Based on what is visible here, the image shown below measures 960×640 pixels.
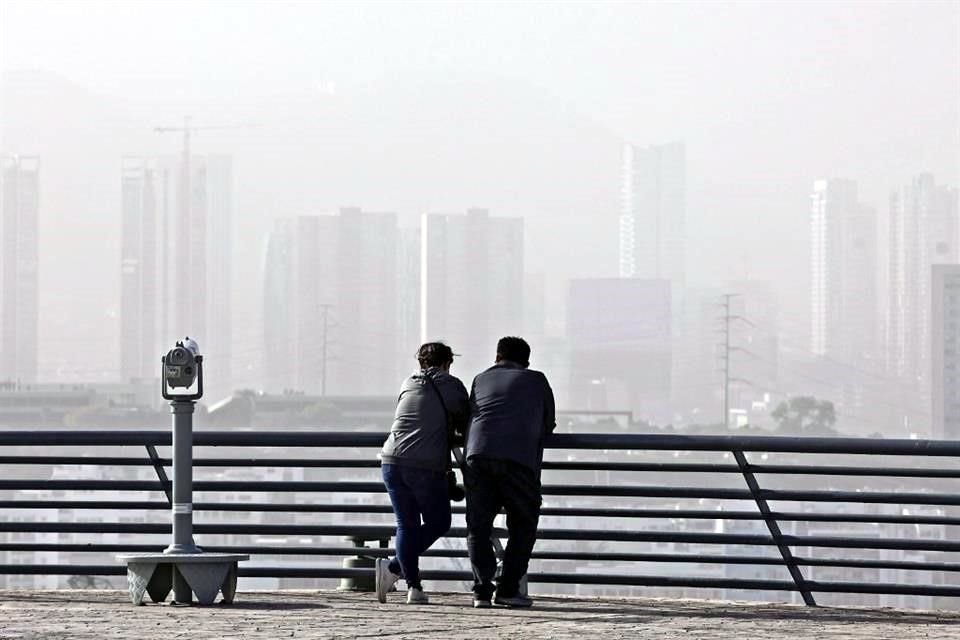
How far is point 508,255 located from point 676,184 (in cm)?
2603

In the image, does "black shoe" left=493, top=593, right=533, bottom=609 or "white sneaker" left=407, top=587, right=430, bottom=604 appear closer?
"black shoe" left=493, top=593, right=533, bottom=609

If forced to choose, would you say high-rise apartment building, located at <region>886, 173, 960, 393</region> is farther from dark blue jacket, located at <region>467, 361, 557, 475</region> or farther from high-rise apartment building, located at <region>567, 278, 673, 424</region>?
dark blue jacket, located at <region>467, 361, 557, 475</region>

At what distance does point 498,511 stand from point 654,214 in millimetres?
126806

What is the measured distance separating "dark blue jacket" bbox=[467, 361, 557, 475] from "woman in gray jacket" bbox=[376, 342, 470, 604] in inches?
6.9

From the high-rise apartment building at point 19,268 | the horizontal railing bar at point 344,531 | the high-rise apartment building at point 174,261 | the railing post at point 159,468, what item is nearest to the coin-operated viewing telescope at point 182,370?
the railing post at point 159,468

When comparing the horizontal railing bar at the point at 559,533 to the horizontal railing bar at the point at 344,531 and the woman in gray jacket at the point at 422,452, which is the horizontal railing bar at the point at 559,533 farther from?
the woman in gray jacket at the point at 422,452

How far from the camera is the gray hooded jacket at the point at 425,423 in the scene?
10.9 m

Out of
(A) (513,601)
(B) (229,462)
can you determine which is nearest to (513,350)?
(A) (513,601)

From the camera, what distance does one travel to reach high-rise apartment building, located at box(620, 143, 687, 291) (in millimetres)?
130750

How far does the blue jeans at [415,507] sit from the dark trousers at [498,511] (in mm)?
213

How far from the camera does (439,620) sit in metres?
10.3

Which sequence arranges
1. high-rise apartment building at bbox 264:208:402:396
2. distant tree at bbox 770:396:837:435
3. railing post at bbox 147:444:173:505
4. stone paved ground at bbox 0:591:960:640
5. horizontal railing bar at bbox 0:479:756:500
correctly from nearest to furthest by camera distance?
stone paved ground at bbox 0:591:960:640, horizontal railing bar at bbox 0:479:756:500, railing post at bbox 147:444:173:505, distant tree at bbox 770:396:837:435, high-rise apartment building at bbox 264:208:402:396

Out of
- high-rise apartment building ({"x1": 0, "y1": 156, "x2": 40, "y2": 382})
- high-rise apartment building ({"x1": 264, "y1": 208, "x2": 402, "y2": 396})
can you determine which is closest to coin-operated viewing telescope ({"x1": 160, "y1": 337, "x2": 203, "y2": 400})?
high-rise apartment building ({"x1": 264, "y1": 208, "x2": 402, "y2": 396})

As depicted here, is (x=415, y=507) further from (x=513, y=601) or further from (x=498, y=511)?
(x=513, y=601)
